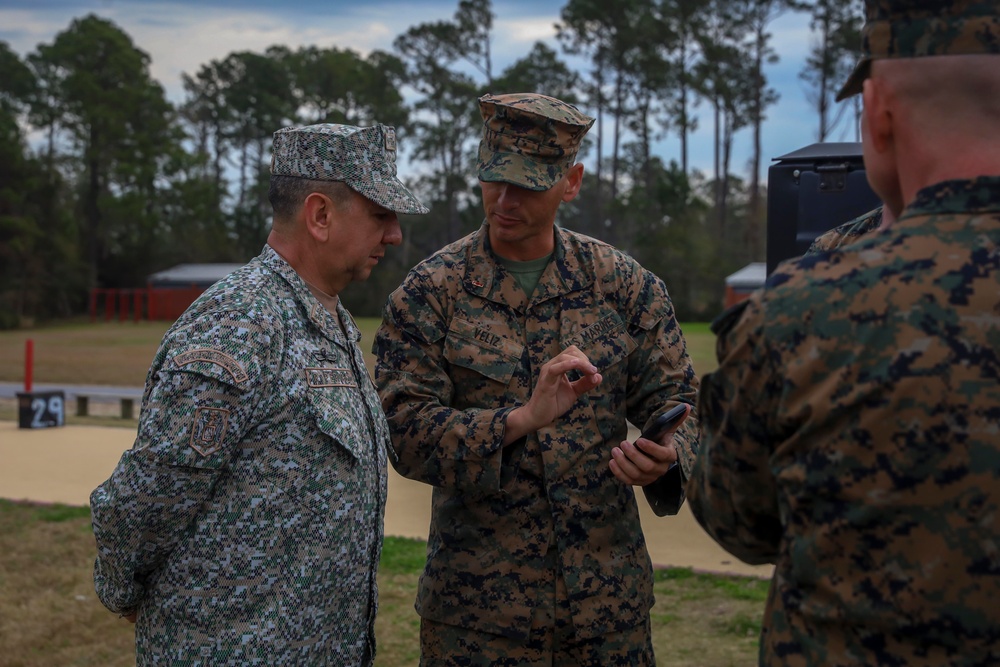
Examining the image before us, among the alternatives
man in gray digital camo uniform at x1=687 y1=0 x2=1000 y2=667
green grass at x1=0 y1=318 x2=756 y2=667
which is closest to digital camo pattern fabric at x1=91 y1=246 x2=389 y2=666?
man in gray digital camo uniform at x1=687 y1=0 x2=1000 y2=667

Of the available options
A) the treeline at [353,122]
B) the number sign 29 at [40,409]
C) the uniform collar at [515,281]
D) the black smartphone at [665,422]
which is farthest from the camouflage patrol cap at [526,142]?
the treeline at [353,122]

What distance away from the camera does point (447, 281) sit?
2.88m

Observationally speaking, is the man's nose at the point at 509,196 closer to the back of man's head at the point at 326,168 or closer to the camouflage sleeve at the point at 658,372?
the back of man's head at the point at 326,168

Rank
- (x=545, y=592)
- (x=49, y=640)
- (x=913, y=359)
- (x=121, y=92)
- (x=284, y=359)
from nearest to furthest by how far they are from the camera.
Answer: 1. (x=913, y=359)
2. (x=284, y=359)
3. (x=545, y=592)
4. (x=49, y=640)
5. (x=121, y=92)

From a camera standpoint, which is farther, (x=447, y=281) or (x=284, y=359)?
(x=447, y=281)

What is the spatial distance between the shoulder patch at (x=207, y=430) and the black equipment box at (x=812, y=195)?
68.0 inches

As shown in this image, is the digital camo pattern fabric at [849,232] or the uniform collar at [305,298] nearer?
the uniform collar at [305,298]

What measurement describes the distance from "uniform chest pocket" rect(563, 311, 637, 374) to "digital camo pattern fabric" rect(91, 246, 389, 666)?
27.0 inches

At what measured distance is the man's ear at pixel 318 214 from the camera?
2.53m

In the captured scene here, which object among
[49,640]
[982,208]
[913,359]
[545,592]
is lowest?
[49,640]

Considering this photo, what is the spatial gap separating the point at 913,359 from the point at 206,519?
1.52m

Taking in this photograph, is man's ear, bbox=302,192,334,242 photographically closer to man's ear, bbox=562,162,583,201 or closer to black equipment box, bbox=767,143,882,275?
man's ear, bbox=562,162,583,201

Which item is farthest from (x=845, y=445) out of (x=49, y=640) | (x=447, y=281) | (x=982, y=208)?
(x=49, y=640)

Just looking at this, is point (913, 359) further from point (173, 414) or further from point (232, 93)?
point (232, 93)
